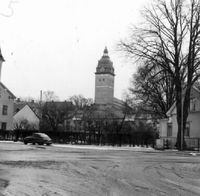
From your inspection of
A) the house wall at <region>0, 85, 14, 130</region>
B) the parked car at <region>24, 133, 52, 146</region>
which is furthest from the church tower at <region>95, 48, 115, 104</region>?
the parked car at <region>24, 133, 52, 146</region>

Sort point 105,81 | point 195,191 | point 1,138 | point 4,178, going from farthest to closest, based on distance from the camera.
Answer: point 105,81, point 1,138, point 4,178, point 195,191

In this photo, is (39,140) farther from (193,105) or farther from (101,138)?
(193,105)

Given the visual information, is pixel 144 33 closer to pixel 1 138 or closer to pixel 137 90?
pixel 137 90

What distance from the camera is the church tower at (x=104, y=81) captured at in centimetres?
17525

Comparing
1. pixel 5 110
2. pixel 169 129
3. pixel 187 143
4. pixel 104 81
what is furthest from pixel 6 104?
pixel 104 81

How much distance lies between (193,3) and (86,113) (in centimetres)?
6973

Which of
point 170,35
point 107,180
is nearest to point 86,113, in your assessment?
point 170,35

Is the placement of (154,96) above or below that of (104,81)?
below

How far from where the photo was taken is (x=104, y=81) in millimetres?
177125

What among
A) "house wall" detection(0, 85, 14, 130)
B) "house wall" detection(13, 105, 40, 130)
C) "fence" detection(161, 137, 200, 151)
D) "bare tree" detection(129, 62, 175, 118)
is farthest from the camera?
"house wall" detection(13, 105, 40, 130)

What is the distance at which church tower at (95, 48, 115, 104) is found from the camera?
175 metres

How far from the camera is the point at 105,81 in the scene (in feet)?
579

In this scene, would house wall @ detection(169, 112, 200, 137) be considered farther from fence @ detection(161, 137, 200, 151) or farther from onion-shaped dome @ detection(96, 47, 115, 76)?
onion-shaped dome @ detection(96, 47, 115, 76)

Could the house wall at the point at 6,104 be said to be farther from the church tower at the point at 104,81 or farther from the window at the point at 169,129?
the church tower at the point at 104,81
